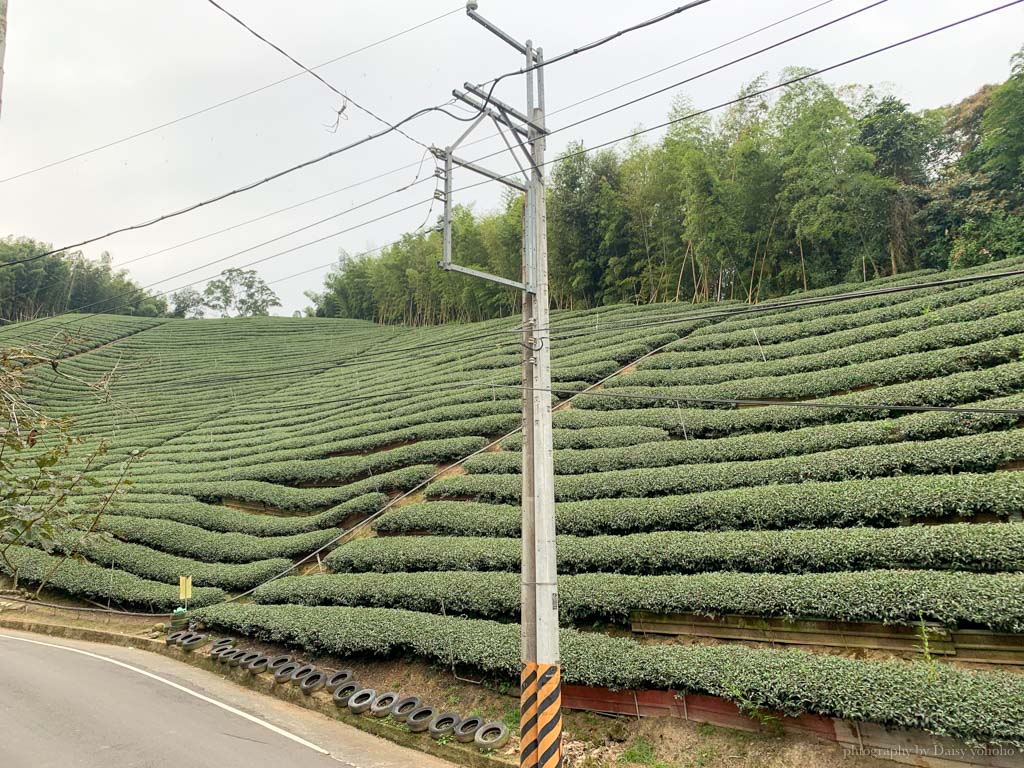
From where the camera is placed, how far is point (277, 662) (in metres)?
10.1

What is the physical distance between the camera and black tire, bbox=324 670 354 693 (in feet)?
29.1

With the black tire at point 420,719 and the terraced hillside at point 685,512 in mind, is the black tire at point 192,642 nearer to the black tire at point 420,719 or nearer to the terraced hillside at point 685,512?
the terraced hillside at point 685,512

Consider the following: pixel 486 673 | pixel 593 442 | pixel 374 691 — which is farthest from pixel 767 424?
pixel 374 691

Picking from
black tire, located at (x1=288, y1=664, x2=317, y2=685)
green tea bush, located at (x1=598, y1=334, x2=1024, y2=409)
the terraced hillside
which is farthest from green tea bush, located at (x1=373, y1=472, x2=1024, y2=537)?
black tire, located at (x1=288, y1=664, x2=317, y2=685)

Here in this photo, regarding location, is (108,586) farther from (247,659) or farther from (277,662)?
(277,662)

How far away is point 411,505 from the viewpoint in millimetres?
13258

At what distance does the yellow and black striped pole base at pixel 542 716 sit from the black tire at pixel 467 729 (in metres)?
1.59

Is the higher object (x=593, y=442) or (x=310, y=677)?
(x=593, y=442)

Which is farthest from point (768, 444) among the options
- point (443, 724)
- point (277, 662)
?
point (277, 662)

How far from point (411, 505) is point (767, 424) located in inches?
294

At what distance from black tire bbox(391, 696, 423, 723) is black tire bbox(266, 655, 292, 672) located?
2699mm

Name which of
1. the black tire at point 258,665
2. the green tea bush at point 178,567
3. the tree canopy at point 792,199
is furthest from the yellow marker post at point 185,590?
the tree canopy at point 792,199

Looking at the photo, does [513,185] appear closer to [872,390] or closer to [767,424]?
[767,424]

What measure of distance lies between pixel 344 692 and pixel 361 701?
50 centimetres
